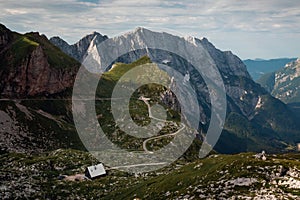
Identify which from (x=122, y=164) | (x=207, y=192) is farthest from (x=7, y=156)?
(x=207, y=192)

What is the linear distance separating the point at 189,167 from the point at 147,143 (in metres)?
90.8

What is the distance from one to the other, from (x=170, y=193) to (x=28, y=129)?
140636 millimetres

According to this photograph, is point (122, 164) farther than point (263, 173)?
Yes

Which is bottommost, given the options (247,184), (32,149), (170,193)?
(32,149)

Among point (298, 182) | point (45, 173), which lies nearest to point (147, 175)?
point (45, 173)

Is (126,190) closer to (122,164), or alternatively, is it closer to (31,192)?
(31,192)

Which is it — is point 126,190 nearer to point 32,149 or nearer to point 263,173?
point 263,173

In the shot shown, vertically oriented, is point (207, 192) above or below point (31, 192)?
above

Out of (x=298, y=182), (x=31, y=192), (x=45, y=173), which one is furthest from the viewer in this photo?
(x=45, y=173)

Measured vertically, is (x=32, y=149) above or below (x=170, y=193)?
below

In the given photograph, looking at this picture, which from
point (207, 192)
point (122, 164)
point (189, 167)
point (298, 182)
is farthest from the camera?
point (122, 164)

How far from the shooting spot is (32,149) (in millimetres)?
178500

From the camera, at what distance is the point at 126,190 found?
92812 millimetres

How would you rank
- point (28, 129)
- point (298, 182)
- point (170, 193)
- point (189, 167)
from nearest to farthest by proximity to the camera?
point (298, 182)
point (170, 193)
point (189, 167)
point (28, 129)
